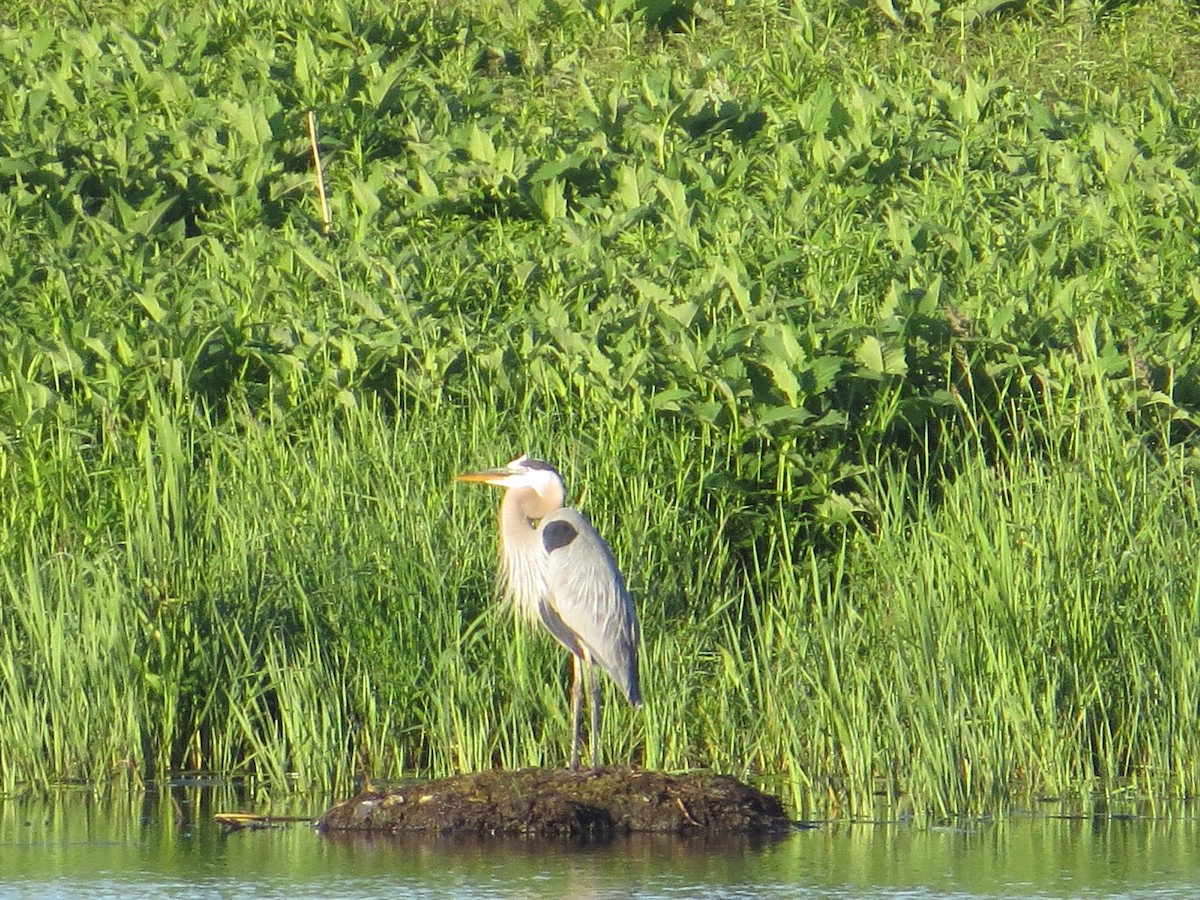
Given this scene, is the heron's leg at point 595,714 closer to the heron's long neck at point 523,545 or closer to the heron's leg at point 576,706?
the heron's leg at point 576,706

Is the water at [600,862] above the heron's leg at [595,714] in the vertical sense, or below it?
below

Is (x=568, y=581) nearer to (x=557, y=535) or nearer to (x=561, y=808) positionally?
(x=557, y=535)

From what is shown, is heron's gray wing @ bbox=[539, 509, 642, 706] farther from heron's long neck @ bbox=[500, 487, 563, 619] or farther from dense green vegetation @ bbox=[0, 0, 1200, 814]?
dense green vegetation @ bbox=[0, 0, 1200, 814]

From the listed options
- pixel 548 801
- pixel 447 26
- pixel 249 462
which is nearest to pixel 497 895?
pixel 548 801

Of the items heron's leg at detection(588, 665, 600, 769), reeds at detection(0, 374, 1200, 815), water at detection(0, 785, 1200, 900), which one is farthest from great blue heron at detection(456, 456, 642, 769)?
water at detection(0, 785, 1200, 900)

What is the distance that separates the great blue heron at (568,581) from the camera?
6246 mm


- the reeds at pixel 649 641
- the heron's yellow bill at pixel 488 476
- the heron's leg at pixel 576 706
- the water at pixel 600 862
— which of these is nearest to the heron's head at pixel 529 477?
the heron's yellow bill at pixel 488 476

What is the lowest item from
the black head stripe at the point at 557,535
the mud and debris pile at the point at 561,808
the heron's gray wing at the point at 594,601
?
the mud and debris pile at the point at 561,808

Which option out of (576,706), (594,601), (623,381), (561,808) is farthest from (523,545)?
(623,381)

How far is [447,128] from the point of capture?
10531mm

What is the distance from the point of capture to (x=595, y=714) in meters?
6.18

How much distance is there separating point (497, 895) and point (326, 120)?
636 cm

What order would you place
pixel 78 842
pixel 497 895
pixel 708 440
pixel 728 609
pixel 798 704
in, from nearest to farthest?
pixel 497 895 < pixel 78 842 < pixel 798 704 < pixel 728 609 < pixel 708 440

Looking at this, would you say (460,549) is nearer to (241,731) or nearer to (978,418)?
(241,731)
